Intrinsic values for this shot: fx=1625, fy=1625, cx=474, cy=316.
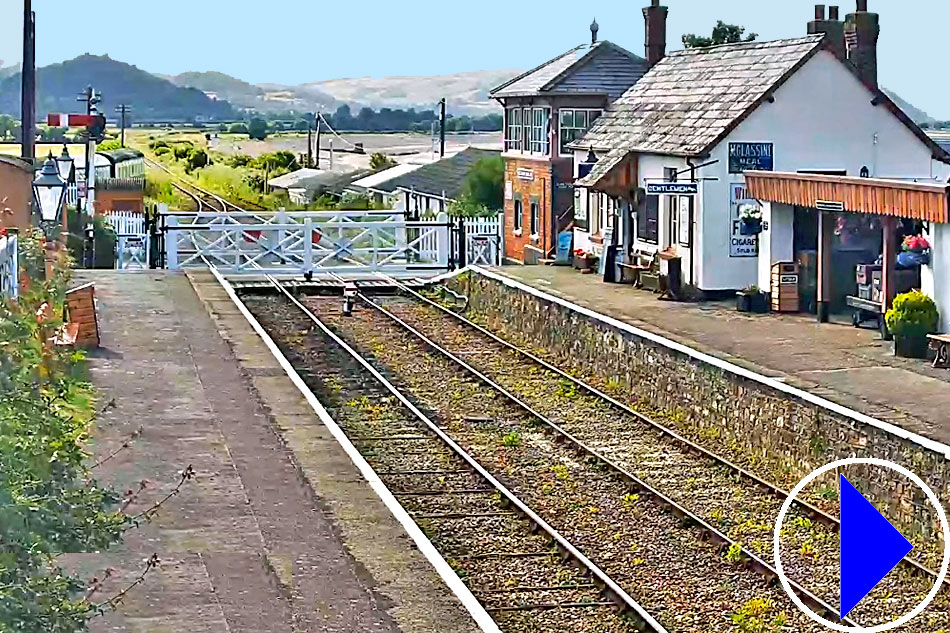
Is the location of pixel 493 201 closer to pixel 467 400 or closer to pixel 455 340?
pixel 455 340

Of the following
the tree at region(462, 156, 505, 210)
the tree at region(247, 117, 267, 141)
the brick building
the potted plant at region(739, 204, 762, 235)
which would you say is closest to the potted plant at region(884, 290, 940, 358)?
the potted plant at region(739, 204, 762, 235)

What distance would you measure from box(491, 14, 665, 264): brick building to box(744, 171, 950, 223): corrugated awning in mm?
15550

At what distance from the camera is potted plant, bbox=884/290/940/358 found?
59.9 ft

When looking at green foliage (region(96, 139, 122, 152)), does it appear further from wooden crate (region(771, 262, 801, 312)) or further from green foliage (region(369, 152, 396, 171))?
wooden crate (region(771, 262, 801, 312))

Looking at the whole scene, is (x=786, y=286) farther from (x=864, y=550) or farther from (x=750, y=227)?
(x=864, y=550)

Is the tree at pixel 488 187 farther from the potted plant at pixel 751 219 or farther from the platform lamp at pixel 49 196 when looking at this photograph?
the platform lamp at pixel 49 196

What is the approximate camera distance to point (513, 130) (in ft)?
145

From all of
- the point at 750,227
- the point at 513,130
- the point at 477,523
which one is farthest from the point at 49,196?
the point at 513,130

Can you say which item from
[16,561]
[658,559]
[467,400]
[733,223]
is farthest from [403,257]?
[16,561]

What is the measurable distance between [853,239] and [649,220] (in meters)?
6.39

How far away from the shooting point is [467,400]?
66.4ft

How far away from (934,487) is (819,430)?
7.50 feet

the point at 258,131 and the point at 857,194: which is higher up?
the point at 258,131

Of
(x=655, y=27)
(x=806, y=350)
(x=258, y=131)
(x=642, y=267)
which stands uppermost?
(x=258, y=131)
